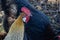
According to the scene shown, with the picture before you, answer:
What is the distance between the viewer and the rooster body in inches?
134

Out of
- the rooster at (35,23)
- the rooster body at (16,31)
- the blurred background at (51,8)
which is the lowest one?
the rooster body at (16,31)

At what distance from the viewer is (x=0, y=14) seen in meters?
3.54

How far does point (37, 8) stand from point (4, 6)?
1.39 ft

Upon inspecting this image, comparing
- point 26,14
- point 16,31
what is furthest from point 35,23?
point 16,31

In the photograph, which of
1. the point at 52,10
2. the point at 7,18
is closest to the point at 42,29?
the point at 52,10

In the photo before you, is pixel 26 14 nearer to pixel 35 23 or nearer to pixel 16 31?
pixel 35 23

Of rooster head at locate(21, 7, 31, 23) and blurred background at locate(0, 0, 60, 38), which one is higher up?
blurred background at locate(0, 0, 60, 38)

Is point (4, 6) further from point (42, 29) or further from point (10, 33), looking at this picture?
point (42, 29)

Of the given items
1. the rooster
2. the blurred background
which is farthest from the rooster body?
the blurred background

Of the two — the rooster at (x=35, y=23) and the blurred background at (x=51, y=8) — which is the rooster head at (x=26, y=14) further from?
the blurred background at (x=51, y=8)

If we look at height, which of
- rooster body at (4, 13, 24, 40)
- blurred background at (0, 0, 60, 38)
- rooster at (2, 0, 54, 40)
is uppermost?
blurred background at (0, 0, 60, 38)

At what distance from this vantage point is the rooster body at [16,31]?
340cm

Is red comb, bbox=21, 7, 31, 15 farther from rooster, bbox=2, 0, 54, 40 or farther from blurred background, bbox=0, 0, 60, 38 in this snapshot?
blurred background, bbox=0, 0, 60, 38

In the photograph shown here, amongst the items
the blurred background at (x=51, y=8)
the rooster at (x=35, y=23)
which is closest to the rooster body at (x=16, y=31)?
the rooster at (x=35, y=23)
